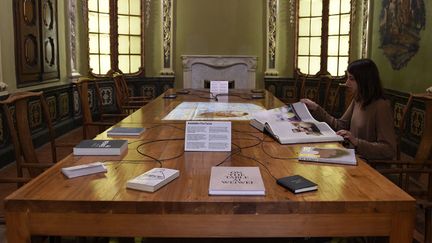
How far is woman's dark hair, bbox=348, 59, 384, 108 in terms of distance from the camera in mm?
2637

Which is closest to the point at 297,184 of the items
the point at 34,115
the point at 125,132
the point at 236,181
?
the point at 236,181

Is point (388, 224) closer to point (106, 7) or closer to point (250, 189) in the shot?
point (250, 189)

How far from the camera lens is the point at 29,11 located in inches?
214

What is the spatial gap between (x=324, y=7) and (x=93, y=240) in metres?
6.40

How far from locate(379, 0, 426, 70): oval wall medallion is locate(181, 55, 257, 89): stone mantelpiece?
2.63 metres

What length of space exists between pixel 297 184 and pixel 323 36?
6.85 m

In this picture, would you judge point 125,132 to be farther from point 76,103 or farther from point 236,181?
point 76,103

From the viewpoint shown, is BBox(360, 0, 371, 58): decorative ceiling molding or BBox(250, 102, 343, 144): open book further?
BBox(360, 0, 371, 58): decorative ceiling molding

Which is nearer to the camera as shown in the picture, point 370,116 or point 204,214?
point 204,214

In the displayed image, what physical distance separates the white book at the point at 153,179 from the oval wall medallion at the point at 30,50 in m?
4.27

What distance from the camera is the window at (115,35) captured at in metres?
7.81

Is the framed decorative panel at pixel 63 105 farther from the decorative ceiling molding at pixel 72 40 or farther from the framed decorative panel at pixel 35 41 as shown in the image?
the decorative ceiling molding at pixel 72 40

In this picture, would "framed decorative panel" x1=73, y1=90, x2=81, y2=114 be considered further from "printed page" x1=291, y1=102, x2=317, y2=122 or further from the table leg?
the table leg

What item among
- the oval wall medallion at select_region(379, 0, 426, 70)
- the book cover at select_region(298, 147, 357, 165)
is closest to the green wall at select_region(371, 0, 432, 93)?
the oval wall medallion at select_region(379, 0, 426, 70)
